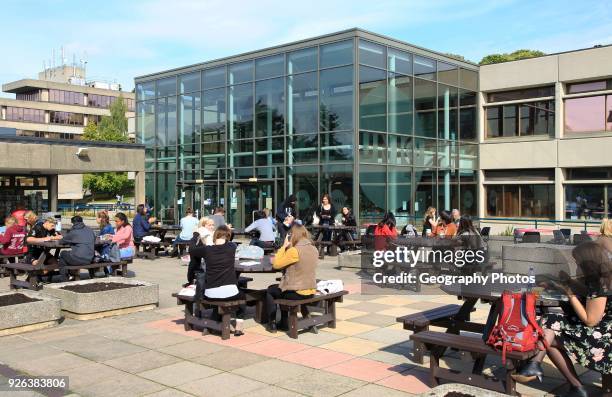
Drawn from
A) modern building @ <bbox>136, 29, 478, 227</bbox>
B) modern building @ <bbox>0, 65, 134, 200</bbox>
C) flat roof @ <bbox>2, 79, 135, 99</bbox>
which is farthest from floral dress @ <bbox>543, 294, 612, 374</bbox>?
flat roof @ <bbox>2, 79, 135, 99</bbox>

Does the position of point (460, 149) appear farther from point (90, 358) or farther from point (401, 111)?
point (90, 358)

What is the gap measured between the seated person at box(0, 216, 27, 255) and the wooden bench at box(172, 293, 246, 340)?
7519mm

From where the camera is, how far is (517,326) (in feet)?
17.6

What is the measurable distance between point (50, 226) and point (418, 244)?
324 inches

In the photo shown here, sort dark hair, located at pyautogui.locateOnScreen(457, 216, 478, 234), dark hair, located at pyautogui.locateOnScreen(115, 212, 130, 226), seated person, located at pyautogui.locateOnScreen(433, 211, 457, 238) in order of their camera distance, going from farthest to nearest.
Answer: seated person, located at pyautogui.locateOnScreen(433, 211, 457, 238)
dark hair, located at pyautogui.locateOnScreen(115, 212, 130, 226)
dark hair, located at pyautogui.locateOnScreen(457, 216, 478, 234)

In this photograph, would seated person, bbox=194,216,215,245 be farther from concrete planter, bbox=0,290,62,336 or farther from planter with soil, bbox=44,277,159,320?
concrete planter, bbox=0,290,62,336

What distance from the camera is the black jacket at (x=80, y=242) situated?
1204 cm

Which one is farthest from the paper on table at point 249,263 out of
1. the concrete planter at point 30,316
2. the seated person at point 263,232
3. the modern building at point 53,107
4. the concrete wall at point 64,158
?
the modern building at point 53,107

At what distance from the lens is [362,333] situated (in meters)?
8.31

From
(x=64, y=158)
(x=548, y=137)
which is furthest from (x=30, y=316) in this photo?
(x=548, y=137)

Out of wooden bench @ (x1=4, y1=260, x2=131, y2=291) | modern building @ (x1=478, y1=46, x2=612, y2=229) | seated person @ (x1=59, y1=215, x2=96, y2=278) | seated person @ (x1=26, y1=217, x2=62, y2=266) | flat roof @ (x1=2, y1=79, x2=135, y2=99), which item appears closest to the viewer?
wooden bench @ (x1=4, y1=260, x2=131, y2=291)

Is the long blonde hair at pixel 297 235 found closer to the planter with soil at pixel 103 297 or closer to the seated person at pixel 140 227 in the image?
the planter with soil at pixel 103 297

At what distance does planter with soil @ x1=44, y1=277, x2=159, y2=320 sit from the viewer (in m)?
9.26

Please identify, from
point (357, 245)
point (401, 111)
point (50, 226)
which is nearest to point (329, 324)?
point (50, 226)
